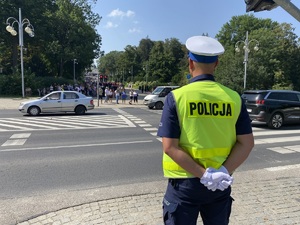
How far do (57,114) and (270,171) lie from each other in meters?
15.0

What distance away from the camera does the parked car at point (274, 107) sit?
13273mm

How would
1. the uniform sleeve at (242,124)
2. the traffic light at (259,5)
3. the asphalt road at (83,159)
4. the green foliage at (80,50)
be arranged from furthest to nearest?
the green foliage at (80,50)
the asphalt road at (83,159)
the traffic light at (259,5)
the uniform sleeve at (242,124)

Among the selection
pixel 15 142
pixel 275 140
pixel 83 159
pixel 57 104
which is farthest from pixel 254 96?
pixel 57 104

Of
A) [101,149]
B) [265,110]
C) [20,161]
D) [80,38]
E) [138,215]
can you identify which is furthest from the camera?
[80,38]

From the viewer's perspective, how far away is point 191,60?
2.20 metres

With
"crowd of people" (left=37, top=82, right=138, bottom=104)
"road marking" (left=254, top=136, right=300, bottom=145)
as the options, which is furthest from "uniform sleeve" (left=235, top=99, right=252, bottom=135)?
"crowd of people" (left=37, top=82, right=138, bottom=104)

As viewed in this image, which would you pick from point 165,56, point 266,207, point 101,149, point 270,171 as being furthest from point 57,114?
point 165,56

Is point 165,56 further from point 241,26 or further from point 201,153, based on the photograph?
point 201,153

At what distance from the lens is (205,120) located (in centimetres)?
213

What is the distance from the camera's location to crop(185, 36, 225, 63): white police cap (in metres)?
2.11

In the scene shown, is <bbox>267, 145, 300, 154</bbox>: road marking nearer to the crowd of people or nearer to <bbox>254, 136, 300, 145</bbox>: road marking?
<bbox>254, 136, 300, 145</bbox>: road marking

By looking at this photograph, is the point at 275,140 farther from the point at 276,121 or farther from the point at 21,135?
the point at 21,135

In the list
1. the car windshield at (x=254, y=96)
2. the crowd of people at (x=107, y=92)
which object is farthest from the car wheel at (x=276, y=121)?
the crowd of people at (x=107, y=92)

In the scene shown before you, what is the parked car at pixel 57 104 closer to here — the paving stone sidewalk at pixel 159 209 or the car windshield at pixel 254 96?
the car windshield at pixel 254 96
